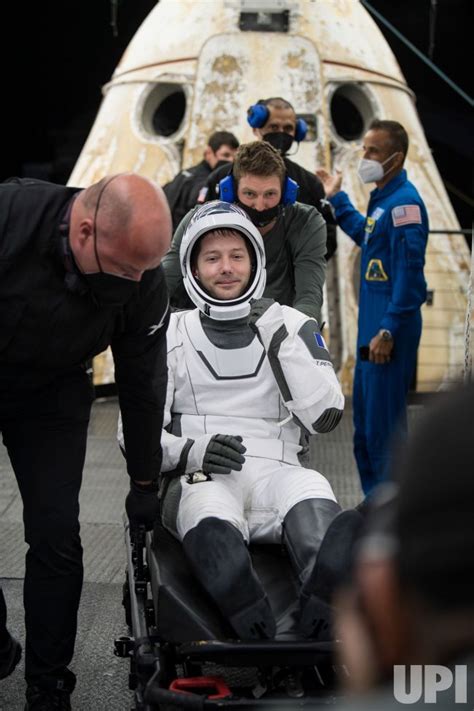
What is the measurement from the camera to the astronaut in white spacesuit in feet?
9.86

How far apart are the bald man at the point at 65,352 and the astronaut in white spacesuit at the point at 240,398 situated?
190mm

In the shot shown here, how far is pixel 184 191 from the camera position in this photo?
620cm

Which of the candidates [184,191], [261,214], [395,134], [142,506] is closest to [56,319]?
[142,506]

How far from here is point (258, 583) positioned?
2.54 meters

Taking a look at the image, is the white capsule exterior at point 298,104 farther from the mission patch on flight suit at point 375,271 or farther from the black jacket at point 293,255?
the black jacket at point 293,255

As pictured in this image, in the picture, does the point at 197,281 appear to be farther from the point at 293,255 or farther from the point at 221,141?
the point at 221,141

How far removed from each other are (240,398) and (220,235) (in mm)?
558

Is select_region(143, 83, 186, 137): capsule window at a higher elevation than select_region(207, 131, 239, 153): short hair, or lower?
higher

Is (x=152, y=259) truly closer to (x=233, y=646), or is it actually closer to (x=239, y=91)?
(x=233, y=646)

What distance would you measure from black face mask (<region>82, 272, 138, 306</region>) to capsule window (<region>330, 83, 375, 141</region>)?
25.4 ft

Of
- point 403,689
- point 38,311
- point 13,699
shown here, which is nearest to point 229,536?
point 38,311

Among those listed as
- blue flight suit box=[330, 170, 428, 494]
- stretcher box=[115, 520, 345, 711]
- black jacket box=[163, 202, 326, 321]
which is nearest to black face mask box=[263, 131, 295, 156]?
blue flight suit box=[330, 170, 428, 494]

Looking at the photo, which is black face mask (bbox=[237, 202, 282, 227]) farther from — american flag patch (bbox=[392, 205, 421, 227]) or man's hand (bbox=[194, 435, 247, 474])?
man's hand (bbox=[194, 435, 247, 474])

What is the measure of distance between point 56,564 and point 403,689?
2.02 meters
